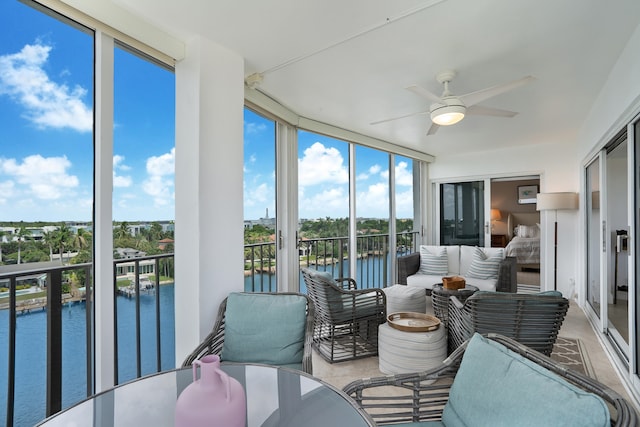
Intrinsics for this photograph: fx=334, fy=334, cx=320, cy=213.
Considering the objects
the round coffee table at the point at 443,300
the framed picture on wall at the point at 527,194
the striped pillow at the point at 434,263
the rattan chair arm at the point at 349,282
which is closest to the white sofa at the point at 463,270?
the striped pillow at the point at 434,263

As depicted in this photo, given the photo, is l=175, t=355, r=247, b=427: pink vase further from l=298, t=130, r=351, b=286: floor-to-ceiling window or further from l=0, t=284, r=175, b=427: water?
l=298, t=130, r=351, b=286: floor-to-ceiling window

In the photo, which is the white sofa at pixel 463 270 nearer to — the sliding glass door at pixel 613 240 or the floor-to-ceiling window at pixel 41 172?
the sliding glass door at pixel 613 240

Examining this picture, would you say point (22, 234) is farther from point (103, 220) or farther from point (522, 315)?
point (522, 315)

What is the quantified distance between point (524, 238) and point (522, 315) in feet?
13.8

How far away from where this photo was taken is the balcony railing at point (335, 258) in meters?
3.42

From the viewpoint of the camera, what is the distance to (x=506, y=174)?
5539 mm

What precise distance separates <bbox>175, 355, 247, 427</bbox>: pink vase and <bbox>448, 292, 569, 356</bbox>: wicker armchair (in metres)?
1.70

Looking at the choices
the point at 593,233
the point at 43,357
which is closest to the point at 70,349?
the point at 43,357

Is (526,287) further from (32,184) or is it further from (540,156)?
(32,184)

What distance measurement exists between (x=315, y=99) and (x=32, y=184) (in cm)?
230

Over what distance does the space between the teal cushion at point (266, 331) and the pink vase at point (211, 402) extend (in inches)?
33.3

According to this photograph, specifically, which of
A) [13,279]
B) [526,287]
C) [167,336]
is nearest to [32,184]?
[13,279]

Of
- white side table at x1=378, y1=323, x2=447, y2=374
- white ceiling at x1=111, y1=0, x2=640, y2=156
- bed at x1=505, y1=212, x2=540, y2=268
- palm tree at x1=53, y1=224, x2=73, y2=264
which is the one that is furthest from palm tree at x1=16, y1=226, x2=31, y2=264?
bed at x1=505, y1=212, x2=540, y2=268

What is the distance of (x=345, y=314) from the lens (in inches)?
112
